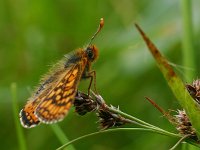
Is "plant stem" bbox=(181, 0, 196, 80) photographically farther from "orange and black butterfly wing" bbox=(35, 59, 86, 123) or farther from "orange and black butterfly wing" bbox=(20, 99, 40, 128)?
"orange and black butterfly wing" bbox=(20, 99, 40, 128)

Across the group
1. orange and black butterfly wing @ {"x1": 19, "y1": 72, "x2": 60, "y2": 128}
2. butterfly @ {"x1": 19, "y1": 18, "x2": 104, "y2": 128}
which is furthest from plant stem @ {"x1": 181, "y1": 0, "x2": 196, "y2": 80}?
orange and black butterfly wing @ {"x1": 19, "y1": 72, "x2": 60, "y2": 128}

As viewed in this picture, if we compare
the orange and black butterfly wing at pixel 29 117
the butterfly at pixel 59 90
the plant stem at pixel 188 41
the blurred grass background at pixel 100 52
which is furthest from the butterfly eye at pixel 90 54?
the blurred grass background at pixel 100 52

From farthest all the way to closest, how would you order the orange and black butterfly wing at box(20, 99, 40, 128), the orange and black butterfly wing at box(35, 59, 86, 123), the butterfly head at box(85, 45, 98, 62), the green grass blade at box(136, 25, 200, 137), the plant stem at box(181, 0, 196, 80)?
the plant stem at box(181, 0, 196, 80) → the butterfly head at box(85, 45, 98, 62) → the orange and black butterfly wing at box(20, 99, 40, 128) → the orange and black butterfly wing at box(35, 59, 86, 123) → the green grass blade at box(136, 25, 200, 137)

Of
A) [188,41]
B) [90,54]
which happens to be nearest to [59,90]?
[90,54]

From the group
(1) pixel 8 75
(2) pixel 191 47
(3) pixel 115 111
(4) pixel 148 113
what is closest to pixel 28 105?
(3) pixel 115 111

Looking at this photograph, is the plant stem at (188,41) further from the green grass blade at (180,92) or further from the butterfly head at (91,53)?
the green grass blade at (180,92)

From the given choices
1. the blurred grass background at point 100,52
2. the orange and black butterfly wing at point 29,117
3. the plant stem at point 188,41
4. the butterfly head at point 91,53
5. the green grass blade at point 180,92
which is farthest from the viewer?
the blurred grass background at point 100,52
